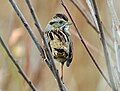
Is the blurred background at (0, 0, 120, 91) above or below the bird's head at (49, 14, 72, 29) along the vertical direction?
below

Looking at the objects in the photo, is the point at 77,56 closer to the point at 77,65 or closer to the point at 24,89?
the point at 77,65

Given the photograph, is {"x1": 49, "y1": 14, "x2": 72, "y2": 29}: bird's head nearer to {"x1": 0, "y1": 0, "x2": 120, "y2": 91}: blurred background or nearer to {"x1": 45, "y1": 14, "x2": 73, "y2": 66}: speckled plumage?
{"x1": 45, "y1": 14, "x2": 73, "y2": 66}: speckled plumage

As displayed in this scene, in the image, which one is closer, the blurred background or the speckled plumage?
the speckled plumage

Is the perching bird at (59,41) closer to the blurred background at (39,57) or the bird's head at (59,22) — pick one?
the bird's head at (59,22)

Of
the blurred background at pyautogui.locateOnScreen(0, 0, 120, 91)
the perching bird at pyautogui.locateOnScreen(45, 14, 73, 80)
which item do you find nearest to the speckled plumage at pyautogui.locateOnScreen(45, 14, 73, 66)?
the perching bird at pyautogui.locateOnScreen(45, 14, 73, 80)

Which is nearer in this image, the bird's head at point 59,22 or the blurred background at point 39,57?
the bird's head at point 59,22

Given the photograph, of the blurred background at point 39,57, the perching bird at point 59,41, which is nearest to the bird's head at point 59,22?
the perching bird at point 59,41

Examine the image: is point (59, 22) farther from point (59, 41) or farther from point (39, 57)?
point (39, 57)

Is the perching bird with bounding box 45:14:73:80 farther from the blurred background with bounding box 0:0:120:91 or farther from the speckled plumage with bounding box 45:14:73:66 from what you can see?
the blurred background with bounding box 0:0:120:91

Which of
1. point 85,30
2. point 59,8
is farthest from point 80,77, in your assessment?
point 59,8
